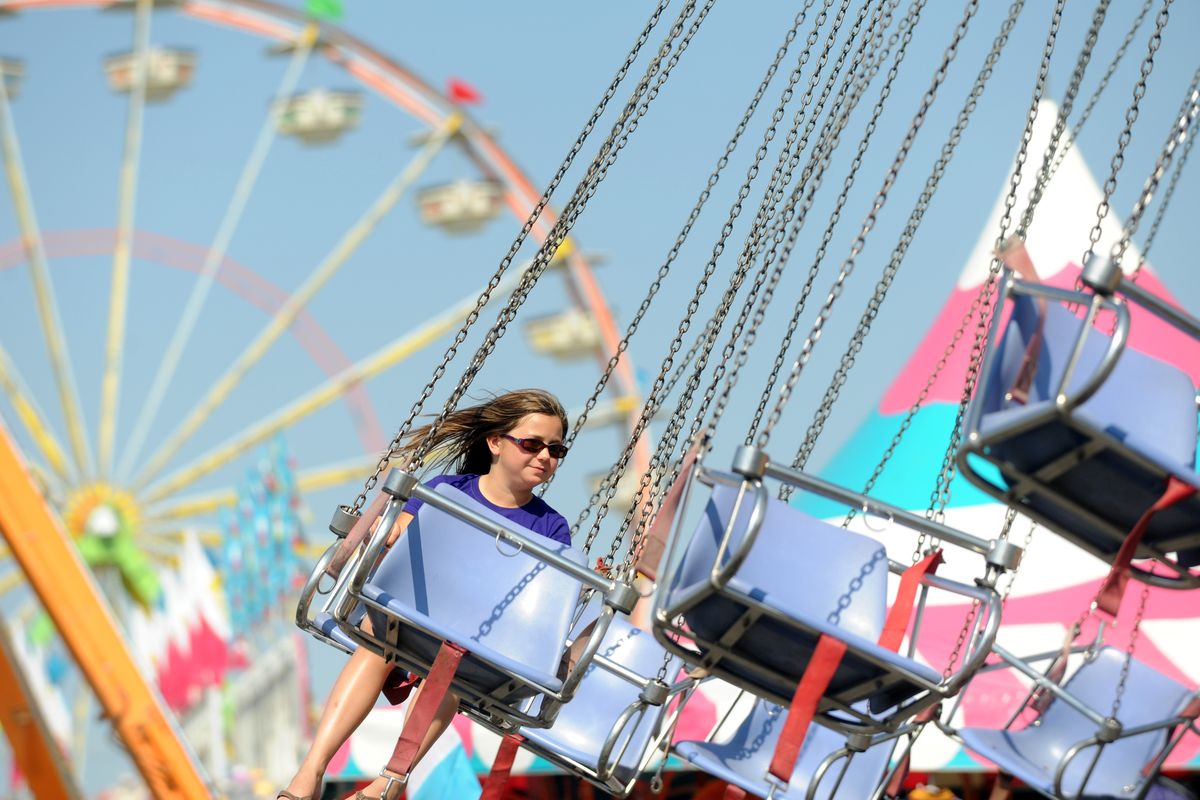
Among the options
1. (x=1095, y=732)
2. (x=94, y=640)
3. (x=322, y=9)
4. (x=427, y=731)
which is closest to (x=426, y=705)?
(x=427, y=731)

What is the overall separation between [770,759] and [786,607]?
1.84m

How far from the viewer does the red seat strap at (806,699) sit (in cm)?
364

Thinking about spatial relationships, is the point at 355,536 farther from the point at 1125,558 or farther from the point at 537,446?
the point at 1125,558

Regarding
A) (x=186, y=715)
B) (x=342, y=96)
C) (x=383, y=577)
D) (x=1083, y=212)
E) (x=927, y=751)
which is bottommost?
(x=383, y=577)

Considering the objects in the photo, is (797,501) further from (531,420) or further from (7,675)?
(531,420)

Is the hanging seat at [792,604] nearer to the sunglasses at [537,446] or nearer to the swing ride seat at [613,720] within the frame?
the swing ride seat at [613,720]

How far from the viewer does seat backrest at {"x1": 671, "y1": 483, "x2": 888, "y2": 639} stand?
4.09 metres

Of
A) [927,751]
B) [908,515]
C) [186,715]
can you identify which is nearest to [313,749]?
[908,515]

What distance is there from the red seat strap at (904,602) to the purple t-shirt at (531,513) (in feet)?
3.41

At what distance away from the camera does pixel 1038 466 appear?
379cm

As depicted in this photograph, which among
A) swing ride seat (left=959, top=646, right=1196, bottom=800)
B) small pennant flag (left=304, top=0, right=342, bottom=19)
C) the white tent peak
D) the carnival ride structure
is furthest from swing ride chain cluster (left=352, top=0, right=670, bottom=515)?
small pennant flag (left=304, top=0, right=342, bottom=19)

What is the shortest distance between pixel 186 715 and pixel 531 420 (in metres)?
13.6

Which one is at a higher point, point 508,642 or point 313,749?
point 508,642

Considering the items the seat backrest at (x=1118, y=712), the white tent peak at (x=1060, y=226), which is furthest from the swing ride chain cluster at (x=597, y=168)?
the white tent peak at (x=1060, y=226)
